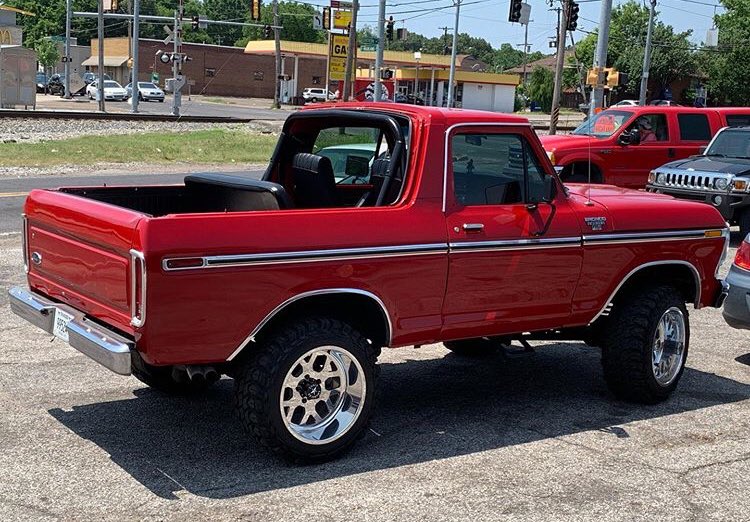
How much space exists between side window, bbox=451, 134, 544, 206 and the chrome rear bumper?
2238 mm

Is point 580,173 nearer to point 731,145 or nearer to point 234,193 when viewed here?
point 731,145

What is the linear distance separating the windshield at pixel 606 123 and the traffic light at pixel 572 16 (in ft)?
53.2

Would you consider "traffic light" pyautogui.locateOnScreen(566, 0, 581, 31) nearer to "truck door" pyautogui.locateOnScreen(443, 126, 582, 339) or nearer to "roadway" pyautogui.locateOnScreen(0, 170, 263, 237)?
"roadway" pyautogui.locateOnScreen(0, 170, 263, 237)

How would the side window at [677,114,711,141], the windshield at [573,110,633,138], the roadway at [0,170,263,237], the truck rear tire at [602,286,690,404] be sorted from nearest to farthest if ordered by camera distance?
the truck rear tire at [602,286,690,404]
the roadway at [0,170,263,237]
the windshield at [573,110,633,138]
the side window at [677,114,711,141]

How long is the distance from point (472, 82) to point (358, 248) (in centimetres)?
8466

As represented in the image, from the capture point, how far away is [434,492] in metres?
5.17

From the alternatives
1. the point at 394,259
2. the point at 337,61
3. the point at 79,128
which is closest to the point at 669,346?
the point at 394,259

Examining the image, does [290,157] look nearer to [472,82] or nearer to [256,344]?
[256,344]

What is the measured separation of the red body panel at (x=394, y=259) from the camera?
193 inches

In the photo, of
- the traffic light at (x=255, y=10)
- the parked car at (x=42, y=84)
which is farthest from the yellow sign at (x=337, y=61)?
the parked car at (x=42, y=84)

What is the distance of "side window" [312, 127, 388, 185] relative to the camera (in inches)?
268

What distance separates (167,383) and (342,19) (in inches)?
1336

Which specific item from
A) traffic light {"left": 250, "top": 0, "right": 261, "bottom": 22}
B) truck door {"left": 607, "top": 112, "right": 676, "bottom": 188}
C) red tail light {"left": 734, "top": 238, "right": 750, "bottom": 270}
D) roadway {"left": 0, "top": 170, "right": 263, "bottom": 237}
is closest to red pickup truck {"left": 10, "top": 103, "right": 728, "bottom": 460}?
red tail light {"left": 734, "top": 238, "right": 750, "bottom": 270}

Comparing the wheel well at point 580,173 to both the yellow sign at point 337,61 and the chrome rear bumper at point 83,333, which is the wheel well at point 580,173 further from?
the yellow sign at point 337,61
